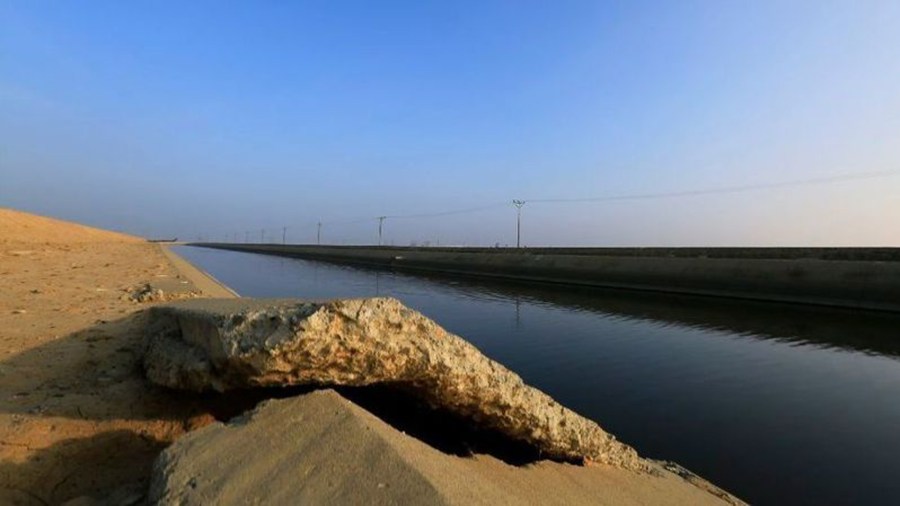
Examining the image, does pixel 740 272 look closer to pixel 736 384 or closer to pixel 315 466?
pixel 736 384

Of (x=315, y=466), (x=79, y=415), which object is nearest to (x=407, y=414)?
(x=315, y=466)

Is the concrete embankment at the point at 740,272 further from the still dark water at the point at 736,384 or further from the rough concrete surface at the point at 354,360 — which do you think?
the rough concrete surface at the point at 354,360

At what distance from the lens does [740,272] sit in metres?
29.2

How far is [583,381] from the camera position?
11.0 m

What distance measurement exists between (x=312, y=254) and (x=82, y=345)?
94.8 meters

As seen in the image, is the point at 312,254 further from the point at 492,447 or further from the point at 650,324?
the point at 492,447

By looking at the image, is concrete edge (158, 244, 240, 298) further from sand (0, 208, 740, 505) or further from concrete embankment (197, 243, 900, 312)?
concrete embankment (197, 243, 900, 312)

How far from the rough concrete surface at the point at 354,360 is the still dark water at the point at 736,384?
403cm

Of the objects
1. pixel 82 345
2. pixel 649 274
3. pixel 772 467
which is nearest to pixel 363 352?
pixel 82 345

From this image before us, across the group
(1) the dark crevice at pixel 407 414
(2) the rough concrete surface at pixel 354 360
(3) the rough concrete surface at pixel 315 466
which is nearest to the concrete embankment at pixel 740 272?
(2) the rough concrete surface at pixel 354 360

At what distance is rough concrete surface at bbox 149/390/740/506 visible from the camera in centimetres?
259

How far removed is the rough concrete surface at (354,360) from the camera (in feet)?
10.9

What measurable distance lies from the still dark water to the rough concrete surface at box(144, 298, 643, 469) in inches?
159

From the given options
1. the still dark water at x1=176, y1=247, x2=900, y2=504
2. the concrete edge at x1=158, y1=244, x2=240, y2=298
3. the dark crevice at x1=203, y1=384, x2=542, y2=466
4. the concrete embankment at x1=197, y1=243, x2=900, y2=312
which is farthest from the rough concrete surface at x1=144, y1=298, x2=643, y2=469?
the concrete embankment at x1=197, y1=243, x2=900, y2=312
